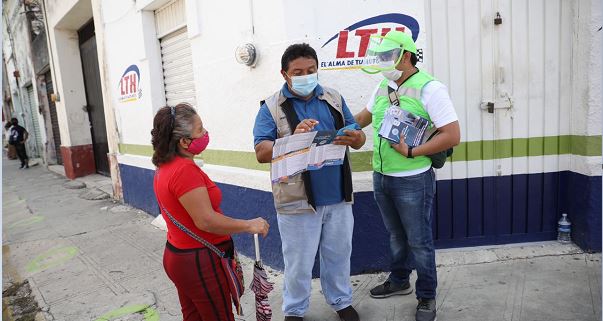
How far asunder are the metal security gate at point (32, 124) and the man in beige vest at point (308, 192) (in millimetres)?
15143

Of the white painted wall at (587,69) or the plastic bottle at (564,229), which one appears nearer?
the white painted wall at (587,69)

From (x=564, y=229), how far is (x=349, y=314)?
235cm

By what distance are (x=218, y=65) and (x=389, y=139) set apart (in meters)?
2.34

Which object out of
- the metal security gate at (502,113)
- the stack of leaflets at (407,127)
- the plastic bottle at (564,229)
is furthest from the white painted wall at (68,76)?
the plastic bottle at (564,229)

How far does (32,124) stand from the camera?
16.4 m

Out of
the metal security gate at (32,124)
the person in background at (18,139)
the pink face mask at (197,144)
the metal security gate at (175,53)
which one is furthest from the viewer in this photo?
the metal security gate at (32,124)

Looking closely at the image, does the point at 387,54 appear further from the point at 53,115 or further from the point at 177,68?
the point at 53,115

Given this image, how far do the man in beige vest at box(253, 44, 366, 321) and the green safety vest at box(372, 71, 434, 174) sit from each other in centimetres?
21

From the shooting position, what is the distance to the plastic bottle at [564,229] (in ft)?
12.9

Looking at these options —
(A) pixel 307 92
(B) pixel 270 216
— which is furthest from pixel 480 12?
(B) pixel 270 216

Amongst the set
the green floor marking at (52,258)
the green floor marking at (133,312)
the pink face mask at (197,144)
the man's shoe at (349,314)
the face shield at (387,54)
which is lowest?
the green floor marking at (133,312)

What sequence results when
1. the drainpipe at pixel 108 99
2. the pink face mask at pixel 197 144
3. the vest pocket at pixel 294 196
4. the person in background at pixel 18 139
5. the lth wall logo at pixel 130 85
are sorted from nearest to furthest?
the pink face mask at pixel 197 144
the vest pocket at pixel 294 196
the lth wall logo at pixel 130 85
the drainpipe at pixel 108 99
the person in background at pixel 18 139

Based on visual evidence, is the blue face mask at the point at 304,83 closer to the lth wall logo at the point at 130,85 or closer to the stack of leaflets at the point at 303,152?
the stack of leaflets at the point at 303,152

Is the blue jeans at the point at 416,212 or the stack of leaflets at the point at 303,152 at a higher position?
the stack of leaflets at the point at 303,152
